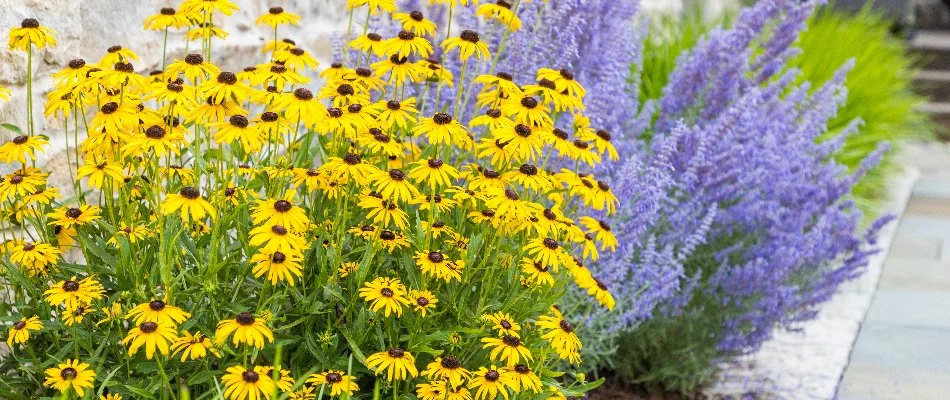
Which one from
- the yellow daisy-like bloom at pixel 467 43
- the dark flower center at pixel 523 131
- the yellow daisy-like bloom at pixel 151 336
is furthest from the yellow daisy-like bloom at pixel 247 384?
the yellow daisy-like bloom at pixel 467 43

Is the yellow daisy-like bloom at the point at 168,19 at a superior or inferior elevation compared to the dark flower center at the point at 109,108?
superior

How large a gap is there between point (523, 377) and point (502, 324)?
113 mm

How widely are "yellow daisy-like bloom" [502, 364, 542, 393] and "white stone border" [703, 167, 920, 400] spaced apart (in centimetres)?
156

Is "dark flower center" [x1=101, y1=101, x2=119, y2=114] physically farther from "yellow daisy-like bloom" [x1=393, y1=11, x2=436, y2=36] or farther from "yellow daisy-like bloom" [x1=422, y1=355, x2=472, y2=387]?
"yellow daisy-like bloom" [x1=422, y1=355, x2=472, y2=387]

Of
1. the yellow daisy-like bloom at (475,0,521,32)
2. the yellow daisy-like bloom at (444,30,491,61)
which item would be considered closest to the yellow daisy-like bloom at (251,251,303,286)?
the yellow daisy-like bloom at (444,30,491,61)

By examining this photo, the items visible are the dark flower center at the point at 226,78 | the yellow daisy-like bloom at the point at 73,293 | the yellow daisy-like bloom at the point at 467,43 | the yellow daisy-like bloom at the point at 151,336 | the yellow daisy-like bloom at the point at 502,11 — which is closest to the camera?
the yellow daisy-like bloom at the point at 151,336

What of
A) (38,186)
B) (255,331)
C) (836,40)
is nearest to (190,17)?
(38,186)

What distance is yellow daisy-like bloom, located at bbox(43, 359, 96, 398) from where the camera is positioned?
1.79m

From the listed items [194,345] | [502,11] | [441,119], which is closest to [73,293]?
[194,345]

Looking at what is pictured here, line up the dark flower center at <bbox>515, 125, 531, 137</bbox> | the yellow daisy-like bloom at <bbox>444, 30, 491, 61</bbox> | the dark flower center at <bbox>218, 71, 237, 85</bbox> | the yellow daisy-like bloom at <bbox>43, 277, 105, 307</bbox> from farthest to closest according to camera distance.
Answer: the yellow daisy-like bloom at <bbox>444, 30, 491, 61</bbox> < the dark flower center at <bbox>515, 125, 531, 137</bbox> < the dark flower center at <bbox>218, 71, 237, 85</bbox> < the yellow daisy-like bloom at <bbox>43, 277, 105, 307</bbox>

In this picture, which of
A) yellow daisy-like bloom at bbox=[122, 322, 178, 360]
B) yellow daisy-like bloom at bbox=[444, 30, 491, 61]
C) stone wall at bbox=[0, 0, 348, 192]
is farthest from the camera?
stone wall at bbox=[0, 0, 348, 192]

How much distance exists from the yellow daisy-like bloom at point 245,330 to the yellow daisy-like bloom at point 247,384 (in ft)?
0.18

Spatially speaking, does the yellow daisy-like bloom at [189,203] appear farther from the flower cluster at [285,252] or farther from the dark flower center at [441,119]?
the dark flower center at [441,119]

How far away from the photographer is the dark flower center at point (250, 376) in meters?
1.77
